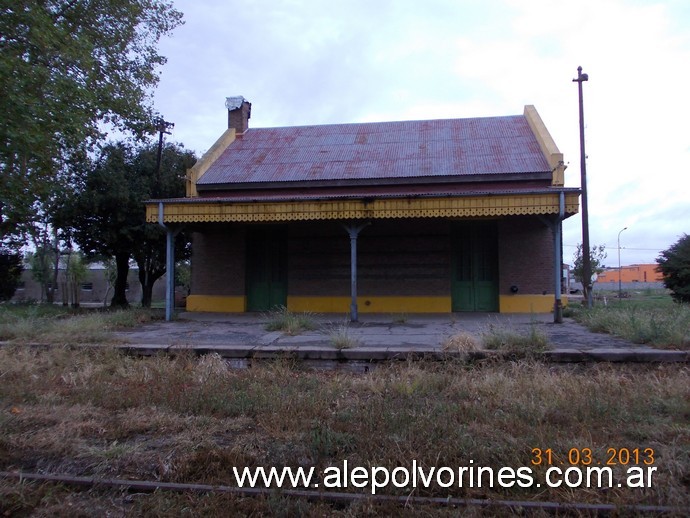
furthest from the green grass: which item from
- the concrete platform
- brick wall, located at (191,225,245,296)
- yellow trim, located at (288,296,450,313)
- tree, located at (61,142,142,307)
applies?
tree, located at (61,142,142,307)

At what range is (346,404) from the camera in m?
5.90

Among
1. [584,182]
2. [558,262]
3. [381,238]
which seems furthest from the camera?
[584,182]

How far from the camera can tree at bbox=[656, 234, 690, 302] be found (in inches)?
766

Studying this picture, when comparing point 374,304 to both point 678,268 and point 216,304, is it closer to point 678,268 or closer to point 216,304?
point 216,304

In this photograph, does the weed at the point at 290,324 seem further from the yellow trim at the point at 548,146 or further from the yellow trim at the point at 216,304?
the yellow trim at the point at 548,146

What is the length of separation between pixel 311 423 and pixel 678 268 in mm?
20064

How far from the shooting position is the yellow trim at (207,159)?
16578mm

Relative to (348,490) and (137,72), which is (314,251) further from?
(348,490)

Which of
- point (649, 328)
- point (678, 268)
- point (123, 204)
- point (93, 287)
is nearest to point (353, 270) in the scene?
point (649, 328)

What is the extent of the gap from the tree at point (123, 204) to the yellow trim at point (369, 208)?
4.89 meters

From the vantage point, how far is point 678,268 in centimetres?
1972

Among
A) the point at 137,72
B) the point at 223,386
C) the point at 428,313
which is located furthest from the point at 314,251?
the point at 223,386

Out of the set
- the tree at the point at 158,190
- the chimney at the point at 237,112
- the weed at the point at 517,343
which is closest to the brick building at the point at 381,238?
the chimney at the point at 237,112
